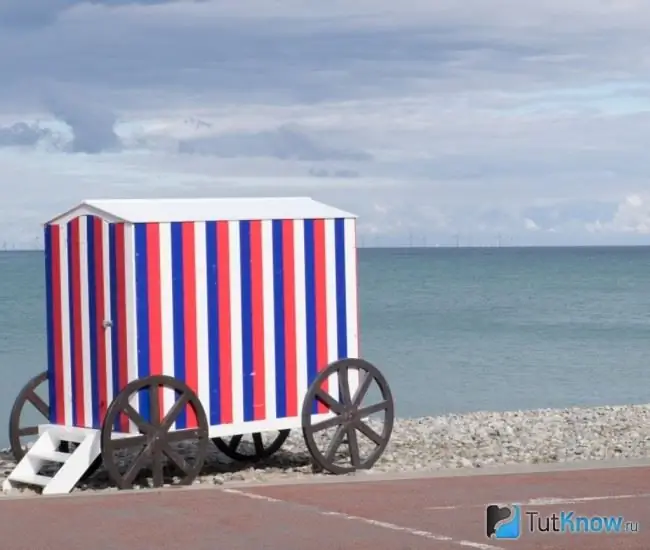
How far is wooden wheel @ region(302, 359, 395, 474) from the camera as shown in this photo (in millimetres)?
12656

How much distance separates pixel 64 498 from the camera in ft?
35.0

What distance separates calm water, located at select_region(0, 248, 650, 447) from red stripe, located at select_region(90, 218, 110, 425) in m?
8.32

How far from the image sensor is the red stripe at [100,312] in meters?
12.1

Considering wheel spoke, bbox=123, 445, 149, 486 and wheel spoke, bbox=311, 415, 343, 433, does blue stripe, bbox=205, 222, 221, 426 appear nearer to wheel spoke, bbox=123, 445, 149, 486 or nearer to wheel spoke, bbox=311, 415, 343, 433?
wheel spoke, bbox=123, 445, 149, 486

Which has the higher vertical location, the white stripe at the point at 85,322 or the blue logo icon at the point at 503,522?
the white stripe at the point at 85,322

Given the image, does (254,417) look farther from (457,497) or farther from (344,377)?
(457,497)

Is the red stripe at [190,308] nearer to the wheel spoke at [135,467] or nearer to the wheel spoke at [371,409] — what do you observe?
the wheel spoke at [135,467]

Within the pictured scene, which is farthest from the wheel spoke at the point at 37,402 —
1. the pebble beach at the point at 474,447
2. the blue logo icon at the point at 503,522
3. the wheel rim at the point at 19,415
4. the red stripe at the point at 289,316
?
the blue logo icon at the point at 503,522

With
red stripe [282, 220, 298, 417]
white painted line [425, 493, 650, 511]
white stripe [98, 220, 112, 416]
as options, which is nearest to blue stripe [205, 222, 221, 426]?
red stripe [282, 220, 298, 417]

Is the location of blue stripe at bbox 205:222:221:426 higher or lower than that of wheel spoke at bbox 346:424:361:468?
higher

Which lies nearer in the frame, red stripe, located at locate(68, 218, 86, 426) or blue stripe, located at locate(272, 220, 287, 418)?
red stripe, located at locate(68, 218, 86, 426)

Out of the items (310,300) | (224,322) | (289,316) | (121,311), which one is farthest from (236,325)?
(121,311)

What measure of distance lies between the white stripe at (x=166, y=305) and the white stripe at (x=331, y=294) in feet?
5.44

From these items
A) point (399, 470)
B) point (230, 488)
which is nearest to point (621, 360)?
point (399, 470)
